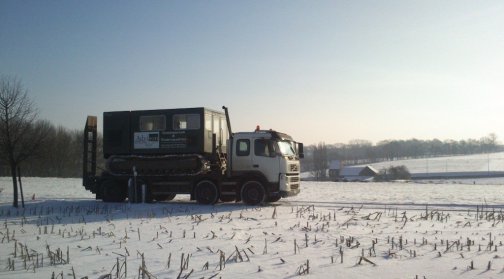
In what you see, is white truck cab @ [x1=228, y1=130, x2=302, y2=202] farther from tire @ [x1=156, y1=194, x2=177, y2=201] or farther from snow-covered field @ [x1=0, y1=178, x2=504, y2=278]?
tire @ [x1=156, y1=194, x2=177, y2=201]

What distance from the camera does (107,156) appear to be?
1967 cm

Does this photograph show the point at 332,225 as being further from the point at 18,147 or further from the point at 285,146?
the point at 18,147

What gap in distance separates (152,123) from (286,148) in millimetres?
6167

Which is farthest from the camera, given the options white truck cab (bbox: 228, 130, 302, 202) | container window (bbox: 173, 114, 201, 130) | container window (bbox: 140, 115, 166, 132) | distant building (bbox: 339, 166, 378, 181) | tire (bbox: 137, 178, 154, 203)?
distant building (bbox: 339, 166, 378, 181)

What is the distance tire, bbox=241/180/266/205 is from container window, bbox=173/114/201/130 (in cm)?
335

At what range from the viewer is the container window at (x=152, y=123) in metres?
18.9

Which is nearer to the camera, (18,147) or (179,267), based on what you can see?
(179,267)

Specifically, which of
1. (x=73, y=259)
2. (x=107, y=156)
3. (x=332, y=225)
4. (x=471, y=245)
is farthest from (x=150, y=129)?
(x=471, y=245)

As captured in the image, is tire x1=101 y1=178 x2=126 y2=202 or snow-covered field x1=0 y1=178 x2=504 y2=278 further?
tire x1=101 y1=178 x2=126 y2=202

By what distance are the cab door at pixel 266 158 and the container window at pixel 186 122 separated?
275cm

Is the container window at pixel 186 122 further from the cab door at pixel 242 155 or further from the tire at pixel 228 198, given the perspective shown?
the tire at pixel 228 198

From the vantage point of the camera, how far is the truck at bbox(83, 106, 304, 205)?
57.8ft

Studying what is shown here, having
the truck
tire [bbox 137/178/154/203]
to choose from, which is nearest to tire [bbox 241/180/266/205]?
the truck

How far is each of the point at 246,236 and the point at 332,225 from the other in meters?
2.89
